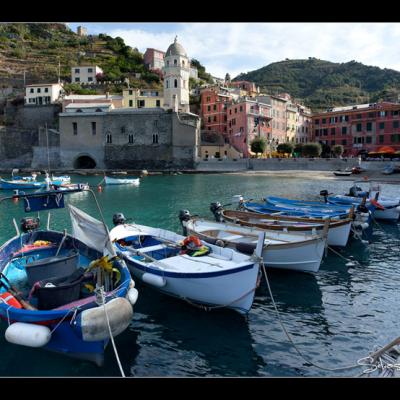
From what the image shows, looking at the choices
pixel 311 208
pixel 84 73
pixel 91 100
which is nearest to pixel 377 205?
pixel 311 208

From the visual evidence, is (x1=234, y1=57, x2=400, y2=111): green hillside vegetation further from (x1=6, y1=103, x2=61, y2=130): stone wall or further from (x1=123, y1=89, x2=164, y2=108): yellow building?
(x1=6, y1=103, x2=61, y2=130): stone wall

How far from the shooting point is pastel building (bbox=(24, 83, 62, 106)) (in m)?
75.2

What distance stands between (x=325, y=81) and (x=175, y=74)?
9465 cm

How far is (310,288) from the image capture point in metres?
12.1

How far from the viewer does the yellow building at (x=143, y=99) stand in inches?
2921

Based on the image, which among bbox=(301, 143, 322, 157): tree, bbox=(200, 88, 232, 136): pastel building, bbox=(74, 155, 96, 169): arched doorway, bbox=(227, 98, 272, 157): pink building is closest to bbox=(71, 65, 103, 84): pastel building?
bbox=(74, 155, 96, 169): arched doorway

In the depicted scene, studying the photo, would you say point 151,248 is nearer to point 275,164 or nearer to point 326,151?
point 275,164

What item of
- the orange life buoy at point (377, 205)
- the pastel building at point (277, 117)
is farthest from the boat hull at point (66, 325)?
the pastel building at point (277, 117)

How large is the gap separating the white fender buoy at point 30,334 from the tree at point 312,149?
61661 millimetres

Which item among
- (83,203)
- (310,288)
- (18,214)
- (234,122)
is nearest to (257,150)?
(234,122)

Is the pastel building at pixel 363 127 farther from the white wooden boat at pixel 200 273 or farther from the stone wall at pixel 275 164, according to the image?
the white wooden boat at pixel 200 273

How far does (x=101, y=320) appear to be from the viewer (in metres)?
6.97

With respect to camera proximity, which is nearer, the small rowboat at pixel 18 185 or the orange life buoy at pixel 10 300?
the orange life buoy at pixel 10 300
